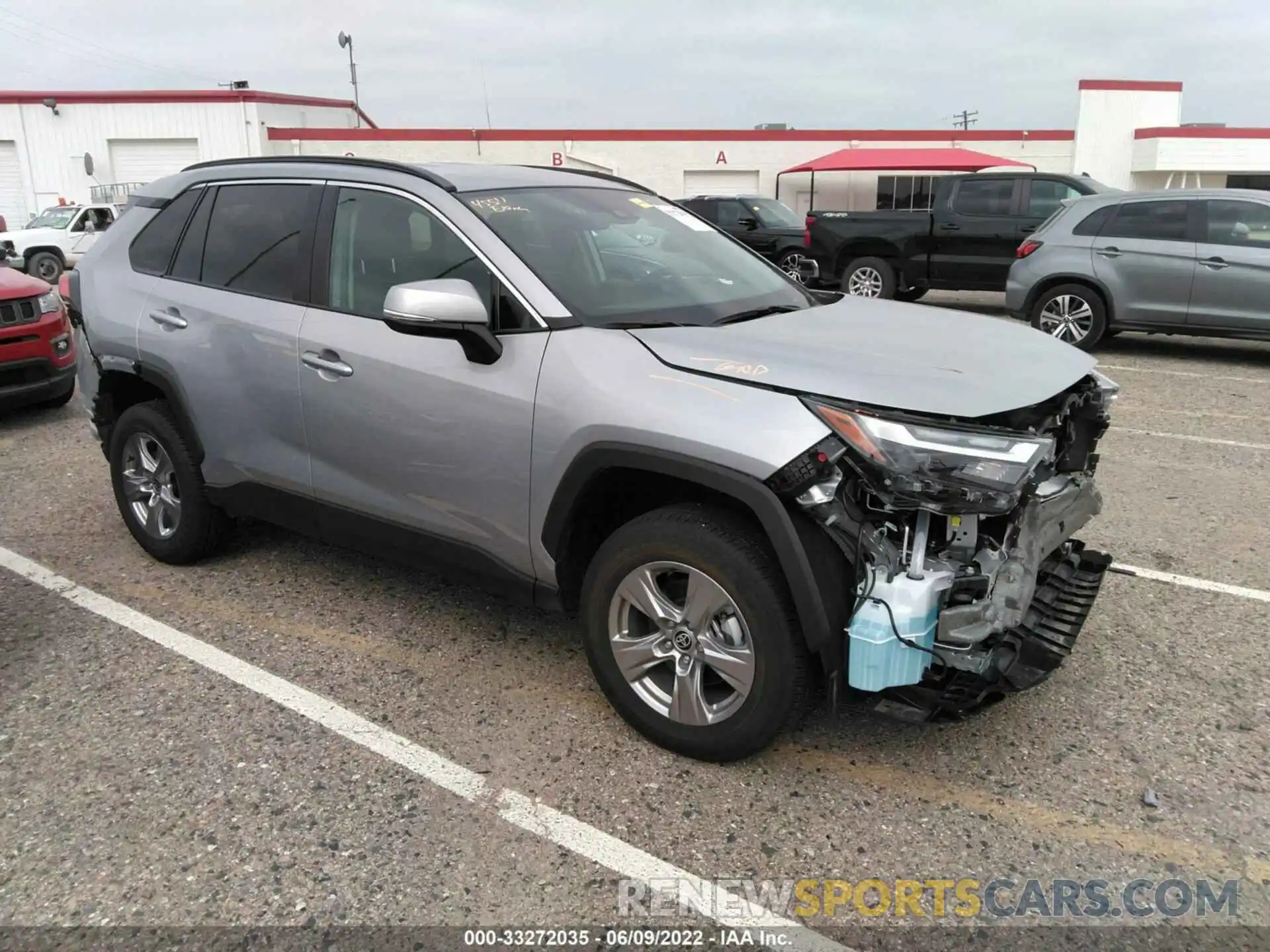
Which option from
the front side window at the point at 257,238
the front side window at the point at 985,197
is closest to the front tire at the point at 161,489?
the front side window at the point at 257,238

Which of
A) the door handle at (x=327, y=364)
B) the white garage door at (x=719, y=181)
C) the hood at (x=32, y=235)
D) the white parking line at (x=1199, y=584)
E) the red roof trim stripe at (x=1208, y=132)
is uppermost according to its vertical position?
the red roof trim stripe at (x=1208, y=132)

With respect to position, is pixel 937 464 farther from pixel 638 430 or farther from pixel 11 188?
pixel 11 188

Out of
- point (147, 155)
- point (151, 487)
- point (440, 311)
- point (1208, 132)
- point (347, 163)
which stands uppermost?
point (1208, 132)

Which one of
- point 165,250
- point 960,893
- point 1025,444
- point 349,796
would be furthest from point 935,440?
point 165,250

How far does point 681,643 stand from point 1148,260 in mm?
8822

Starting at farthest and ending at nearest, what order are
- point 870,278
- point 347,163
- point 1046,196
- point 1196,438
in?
point 870,278, point 1046,196, point 1196,438, point 347,163

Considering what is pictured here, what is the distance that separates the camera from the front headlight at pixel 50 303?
7.50m

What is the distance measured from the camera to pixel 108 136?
104ft

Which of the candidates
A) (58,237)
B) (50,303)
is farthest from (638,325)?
(58,237)

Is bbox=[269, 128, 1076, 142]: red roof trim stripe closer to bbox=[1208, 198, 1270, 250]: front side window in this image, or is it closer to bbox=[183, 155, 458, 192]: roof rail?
bbox=[1208, 198, 1270, 250]: front side window

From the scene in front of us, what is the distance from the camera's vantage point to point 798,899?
8.16 feet

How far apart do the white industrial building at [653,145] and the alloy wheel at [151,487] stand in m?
26.4

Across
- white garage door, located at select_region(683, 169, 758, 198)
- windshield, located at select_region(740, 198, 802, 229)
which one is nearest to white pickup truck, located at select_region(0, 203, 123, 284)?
windshield, located at select_region(740, 198, 802, 229)

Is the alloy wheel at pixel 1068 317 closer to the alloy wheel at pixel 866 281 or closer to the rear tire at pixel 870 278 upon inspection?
the rear tire at pixel 870 278
